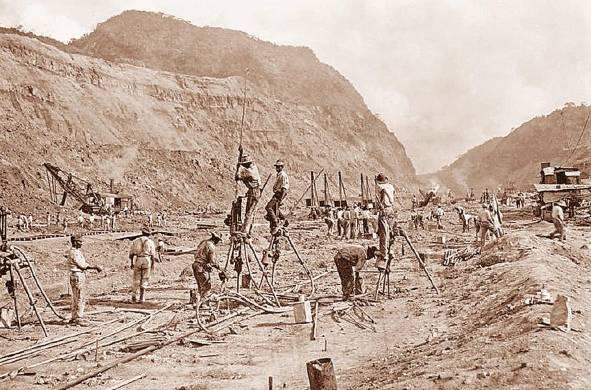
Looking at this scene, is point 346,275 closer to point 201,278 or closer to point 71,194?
point 201,278

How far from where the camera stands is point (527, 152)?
138m

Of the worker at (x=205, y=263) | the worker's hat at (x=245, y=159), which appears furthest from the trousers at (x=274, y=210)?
the worker at (x=205, y=263)

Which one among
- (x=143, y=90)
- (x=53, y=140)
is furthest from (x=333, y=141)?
(x=53, y=140)

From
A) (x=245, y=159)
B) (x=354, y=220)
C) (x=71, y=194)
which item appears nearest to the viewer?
(x=245, y=159)

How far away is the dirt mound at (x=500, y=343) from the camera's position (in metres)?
5.05

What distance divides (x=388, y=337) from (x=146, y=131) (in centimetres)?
6063

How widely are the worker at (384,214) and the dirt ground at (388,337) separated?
3.01 feet

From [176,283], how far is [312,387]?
394 inches

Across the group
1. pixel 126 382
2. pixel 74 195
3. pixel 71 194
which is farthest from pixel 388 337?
pixel 71 194

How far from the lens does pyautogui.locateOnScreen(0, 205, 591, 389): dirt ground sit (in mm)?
5523

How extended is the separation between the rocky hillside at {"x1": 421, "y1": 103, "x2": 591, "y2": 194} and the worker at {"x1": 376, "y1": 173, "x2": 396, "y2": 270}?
107931 mm

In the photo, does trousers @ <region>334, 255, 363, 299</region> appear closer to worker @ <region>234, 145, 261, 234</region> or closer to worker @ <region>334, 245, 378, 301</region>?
worker @ <region>334, 245, 378, 301</region>

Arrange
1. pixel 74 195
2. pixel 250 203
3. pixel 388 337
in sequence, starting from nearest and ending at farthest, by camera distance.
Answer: pixel 388 337, pixel 250 203, pixel 74 195

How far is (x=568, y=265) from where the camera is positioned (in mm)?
12102
